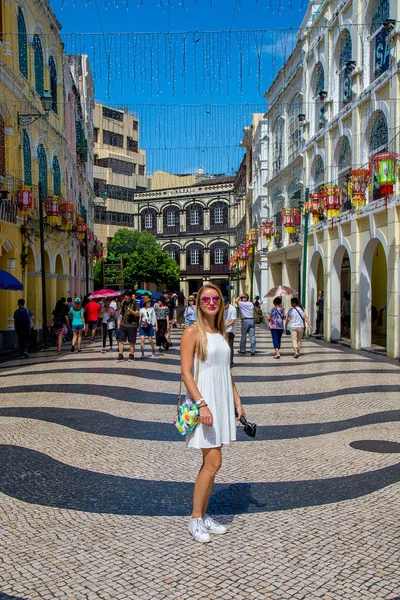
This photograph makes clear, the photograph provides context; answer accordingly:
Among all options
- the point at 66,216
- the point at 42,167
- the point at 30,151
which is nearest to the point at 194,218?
the point at 42,167

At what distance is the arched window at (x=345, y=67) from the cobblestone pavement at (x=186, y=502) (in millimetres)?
12998

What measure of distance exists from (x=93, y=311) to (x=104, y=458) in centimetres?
1540

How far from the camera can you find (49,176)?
25.5 m

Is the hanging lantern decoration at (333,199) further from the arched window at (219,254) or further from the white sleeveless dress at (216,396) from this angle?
the arched window at (219,254)

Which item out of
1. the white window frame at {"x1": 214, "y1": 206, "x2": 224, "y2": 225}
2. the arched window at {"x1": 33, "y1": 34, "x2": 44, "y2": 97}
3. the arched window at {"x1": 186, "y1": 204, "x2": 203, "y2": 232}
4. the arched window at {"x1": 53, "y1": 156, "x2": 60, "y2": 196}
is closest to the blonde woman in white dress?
the arched window at {"x1": 33, "y1": 34, "x2": 44, "y2": 97}

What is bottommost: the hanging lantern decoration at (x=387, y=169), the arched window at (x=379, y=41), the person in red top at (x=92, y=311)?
the person in red top at (x=92, y=311)

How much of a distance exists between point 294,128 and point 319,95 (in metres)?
6.33

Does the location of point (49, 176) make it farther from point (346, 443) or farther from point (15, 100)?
point (346, 443)

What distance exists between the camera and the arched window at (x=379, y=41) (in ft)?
54.1

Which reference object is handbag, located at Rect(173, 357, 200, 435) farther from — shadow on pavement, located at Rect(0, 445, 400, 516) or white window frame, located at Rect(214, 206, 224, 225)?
white window frame, located at Rect(214, 206, 224, 225)

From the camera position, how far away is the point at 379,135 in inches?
685

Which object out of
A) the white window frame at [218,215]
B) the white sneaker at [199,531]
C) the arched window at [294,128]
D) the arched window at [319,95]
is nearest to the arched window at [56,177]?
the arched window at [294,128]

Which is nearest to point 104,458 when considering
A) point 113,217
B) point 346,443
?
point 346,443

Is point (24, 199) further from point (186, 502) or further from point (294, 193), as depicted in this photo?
point (186, 502)
